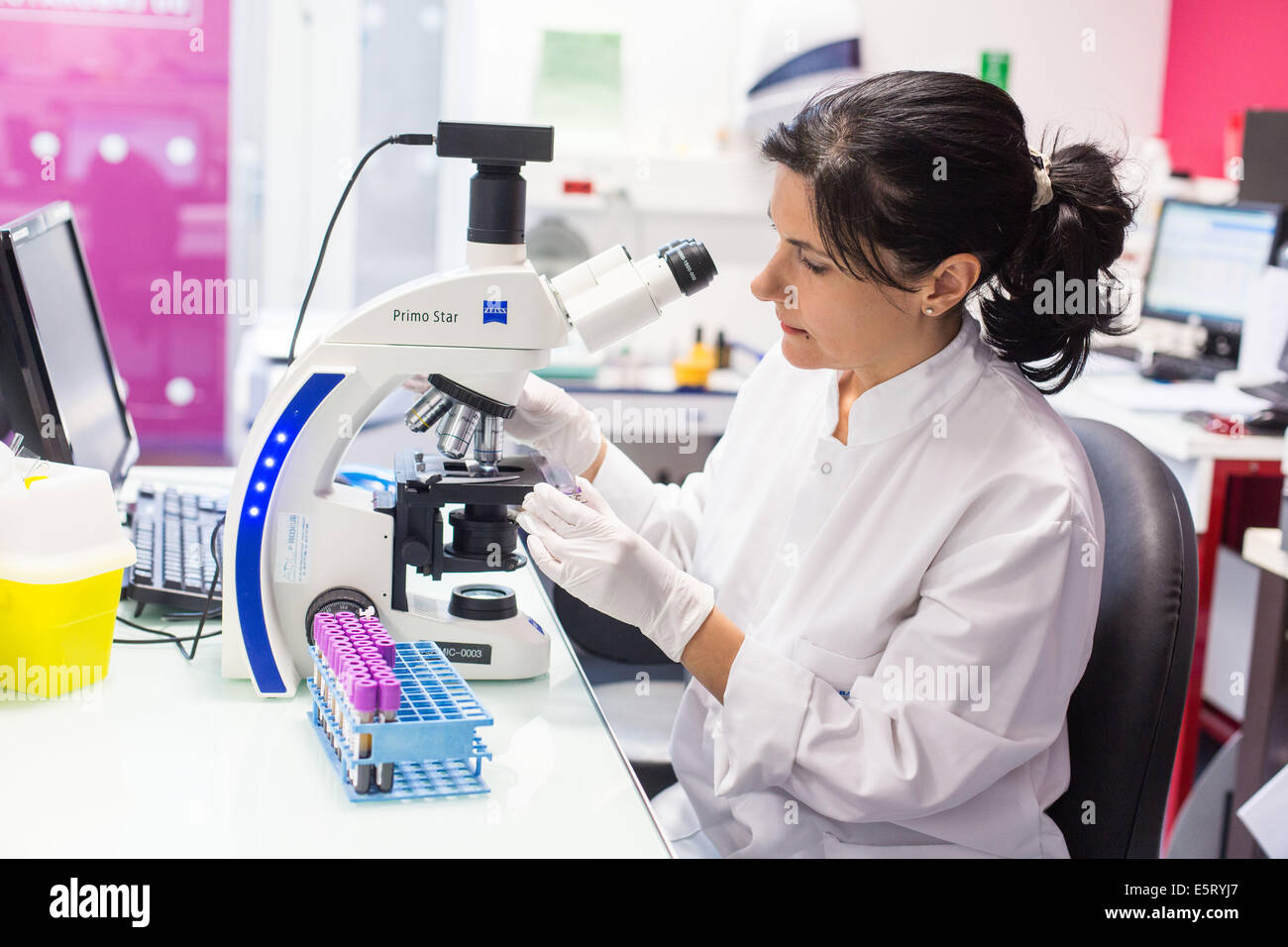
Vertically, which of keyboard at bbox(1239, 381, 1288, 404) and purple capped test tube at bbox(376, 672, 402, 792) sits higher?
→ keyboard at bbox(1239, 381, 1288, 404)

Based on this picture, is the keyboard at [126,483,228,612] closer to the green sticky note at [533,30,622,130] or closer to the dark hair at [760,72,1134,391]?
the dark hair at [760,72,1134,391]

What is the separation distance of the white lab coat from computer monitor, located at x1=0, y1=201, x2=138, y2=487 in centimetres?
80

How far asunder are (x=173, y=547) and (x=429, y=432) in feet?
1.44

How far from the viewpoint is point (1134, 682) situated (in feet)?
3.84

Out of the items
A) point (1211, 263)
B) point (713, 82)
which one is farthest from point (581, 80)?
point (1211, 263)

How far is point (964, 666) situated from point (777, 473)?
15.9 inches

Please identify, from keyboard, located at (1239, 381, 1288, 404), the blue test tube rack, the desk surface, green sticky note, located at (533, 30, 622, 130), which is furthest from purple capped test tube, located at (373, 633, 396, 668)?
green sticky note, located at (533, 30, 622, 130)

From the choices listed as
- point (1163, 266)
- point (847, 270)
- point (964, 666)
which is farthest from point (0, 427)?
point (1163, 266)

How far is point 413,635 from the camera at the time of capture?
126 cm

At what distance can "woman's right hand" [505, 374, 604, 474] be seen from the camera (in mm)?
1551

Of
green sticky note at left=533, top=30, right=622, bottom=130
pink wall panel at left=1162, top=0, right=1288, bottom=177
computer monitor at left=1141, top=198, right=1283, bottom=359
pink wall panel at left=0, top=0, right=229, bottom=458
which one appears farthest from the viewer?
pink wall panel at left=0, top=0, right=229, bottom=458

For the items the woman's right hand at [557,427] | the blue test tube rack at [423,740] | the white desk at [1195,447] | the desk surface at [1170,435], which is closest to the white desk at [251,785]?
the blue test tube rack at [423,740]

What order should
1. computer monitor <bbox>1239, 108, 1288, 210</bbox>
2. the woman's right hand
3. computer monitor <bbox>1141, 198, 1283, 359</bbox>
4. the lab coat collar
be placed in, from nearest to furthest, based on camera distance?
the lab coat collar, the woman's right hand, computer monitor <bbox>1239, 108, 1288, 210</bbox>, computer monitor <bbox>1141, 198, 1283, 359</bbox>

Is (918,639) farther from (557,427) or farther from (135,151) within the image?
(135,151)
